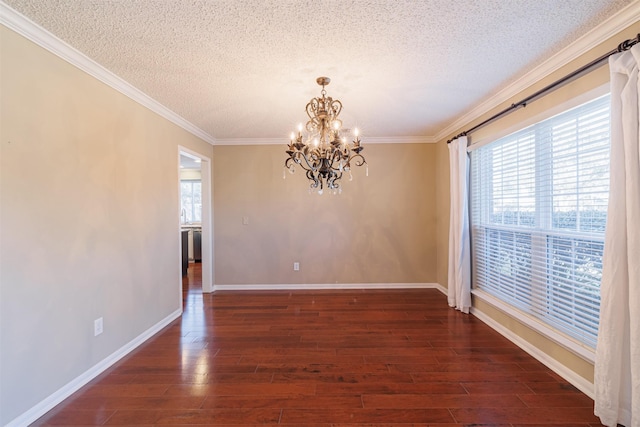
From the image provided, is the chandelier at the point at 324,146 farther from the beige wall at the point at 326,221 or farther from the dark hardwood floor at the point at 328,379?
the beige wall at the point at 326,221

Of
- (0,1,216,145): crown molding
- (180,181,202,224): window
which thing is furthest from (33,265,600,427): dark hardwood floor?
(180,181,202,224): window

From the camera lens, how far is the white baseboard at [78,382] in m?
1.76

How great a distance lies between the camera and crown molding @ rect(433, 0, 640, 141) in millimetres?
1709

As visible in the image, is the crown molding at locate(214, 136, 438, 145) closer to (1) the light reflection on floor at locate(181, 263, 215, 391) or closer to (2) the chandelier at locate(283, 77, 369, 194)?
(2) the chandelier at locate(283, 77, 369, 194)

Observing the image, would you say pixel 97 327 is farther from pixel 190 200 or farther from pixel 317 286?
pixel 190 200

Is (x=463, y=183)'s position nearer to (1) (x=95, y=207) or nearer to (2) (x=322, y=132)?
(2) (x=322, y=132)

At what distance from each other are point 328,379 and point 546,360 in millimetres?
1816

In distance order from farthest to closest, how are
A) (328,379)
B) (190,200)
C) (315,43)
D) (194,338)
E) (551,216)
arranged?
(190,200), (194,338), (551,216), (328,379), (315,43)

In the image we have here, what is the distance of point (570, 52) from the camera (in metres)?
2.08

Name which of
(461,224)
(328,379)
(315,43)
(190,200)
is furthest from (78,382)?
(190,200)

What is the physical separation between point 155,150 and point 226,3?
203 centimetres

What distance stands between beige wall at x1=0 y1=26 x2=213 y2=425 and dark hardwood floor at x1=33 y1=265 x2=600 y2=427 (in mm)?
333

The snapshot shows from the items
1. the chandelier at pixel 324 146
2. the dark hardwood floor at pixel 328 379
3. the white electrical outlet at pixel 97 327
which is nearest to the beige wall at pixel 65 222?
the white electrical outlet at pixel 97 327

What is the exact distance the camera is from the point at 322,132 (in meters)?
2.46
